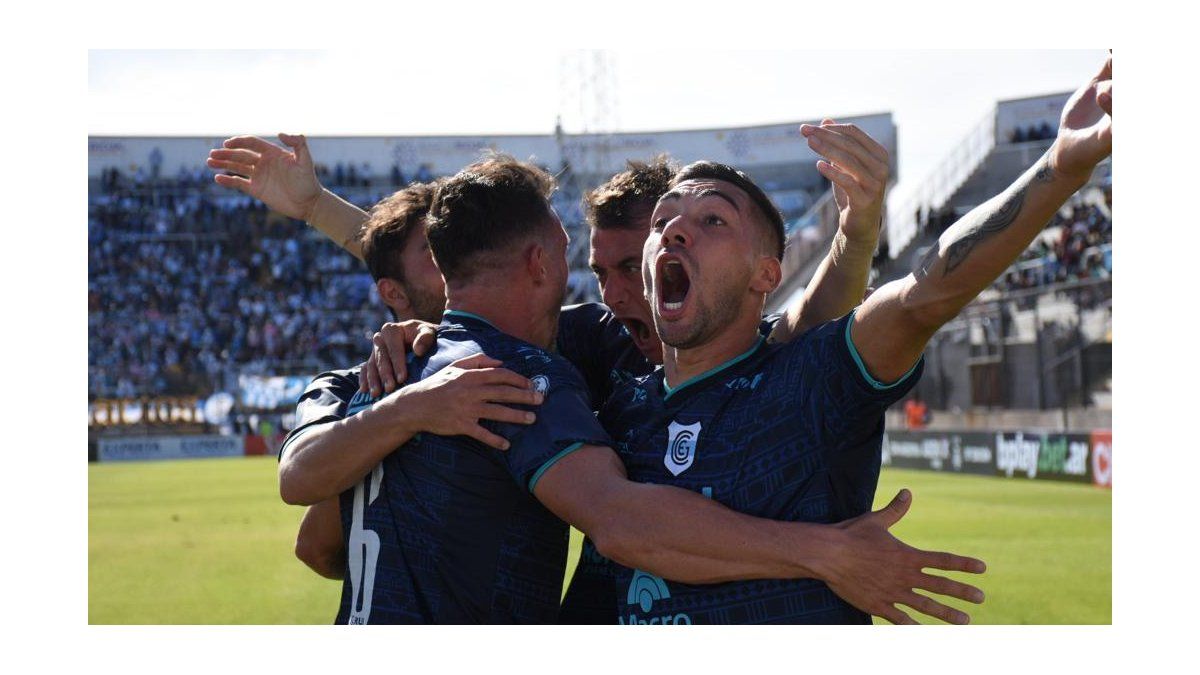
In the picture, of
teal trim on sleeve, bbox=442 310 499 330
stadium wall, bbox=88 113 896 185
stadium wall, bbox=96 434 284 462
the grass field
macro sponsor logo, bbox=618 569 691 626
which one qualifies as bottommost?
stadium wall, bbox=96 434 284 462

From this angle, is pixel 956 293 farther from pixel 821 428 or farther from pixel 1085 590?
pixel 1085 590

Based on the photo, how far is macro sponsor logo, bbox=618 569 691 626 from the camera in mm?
3074

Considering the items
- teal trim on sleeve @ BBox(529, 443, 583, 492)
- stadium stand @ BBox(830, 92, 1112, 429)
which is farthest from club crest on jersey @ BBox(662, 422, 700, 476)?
stadium stand @ BBox(830, 92, 1112, 429)

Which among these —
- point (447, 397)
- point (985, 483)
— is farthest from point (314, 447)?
point (985, 483)

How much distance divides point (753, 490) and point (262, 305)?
4681 centimetres

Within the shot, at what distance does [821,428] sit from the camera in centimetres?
304

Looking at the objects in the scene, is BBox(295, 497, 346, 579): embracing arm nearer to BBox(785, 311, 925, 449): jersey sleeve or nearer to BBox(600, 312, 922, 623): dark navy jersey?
BBox(600, 312, 922, 623): dark navy jersey

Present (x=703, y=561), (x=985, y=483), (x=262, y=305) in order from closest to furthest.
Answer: (x=703, y=561), (x=985, y=483), (x=262, y=305)

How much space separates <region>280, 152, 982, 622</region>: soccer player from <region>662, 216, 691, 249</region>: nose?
42cm

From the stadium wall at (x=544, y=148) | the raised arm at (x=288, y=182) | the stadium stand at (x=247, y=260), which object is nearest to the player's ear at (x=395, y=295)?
the raised arm at (x=288, y=182)

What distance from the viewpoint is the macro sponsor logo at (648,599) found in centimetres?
307

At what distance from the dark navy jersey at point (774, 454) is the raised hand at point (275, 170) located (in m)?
2.44

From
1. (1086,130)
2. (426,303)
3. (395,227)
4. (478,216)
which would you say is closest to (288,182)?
(395,227)

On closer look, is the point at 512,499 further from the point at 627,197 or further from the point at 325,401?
the point at 627,197
